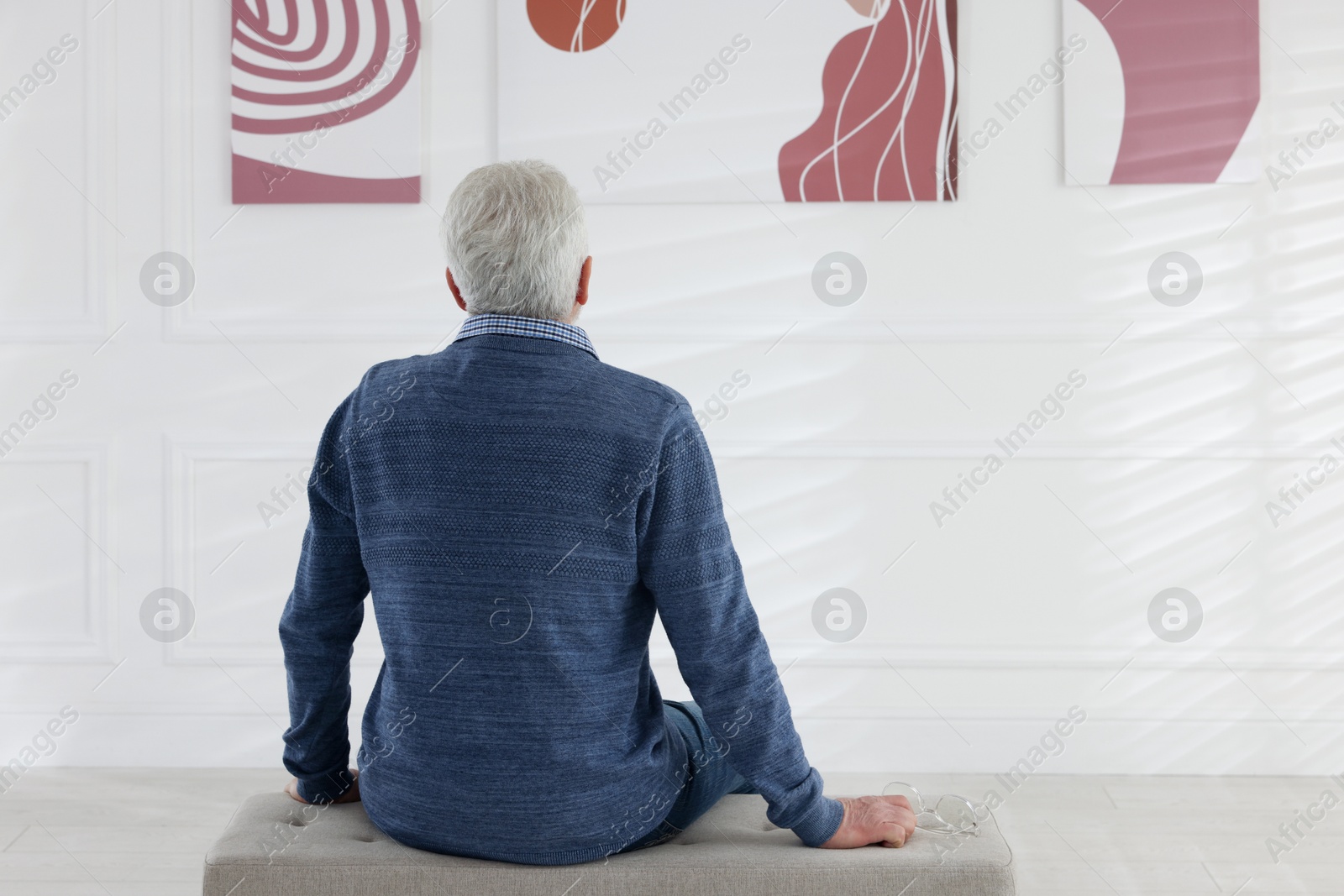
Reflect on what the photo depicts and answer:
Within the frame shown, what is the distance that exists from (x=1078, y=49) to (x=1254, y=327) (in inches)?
31.5

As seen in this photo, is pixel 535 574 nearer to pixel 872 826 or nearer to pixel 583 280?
pixel 583 280

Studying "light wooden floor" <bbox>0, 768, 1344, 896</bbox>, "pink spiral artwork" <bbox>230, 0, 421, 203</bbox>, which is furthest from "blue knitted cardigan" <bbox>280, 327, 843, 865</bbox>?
"pink spiral artwork" <bbox>230, 0, 421, 203</bbox>

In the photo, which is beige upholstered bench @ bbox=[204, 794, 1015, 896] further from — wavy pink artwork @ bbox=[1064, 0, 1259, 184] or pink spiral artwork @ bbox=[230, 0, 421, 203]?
wavy pink artwork @ bbox=[1064, 0, 1259, 184]

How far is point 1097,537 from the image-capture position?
262 centimetres

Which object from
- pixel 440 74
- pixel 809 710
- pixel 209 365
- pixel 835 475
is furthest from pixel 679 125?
pixel 809 710

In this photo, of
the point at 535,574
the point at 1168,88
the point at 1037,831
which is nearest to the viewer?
the point at 535,574

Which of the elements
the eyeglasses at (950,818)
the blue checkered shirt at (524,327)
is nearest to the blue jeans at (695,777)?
the eyeglasses at (950,818)

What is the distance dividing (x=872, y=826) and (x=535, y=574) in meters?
0.52

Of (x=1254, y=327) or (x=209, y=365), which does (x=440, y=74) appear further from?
(x=1254, y=327)

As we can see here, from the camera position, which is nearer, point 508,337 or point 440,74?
point 508,337

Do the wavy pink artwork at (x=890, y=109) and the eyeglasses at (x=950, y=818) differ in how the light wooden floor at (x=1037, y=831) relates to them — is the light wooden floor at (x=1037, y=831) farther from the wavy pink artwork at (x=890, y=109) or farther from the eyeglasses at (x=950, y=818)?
the wavy pink artwork at (x=890, y=109)

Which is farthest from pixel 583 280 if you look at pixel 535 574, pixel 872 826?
pixel 872 826

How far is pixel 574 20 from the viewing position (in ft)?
8.52

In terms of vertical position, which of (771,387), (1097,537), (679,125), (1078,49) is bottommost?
(1097,537)
